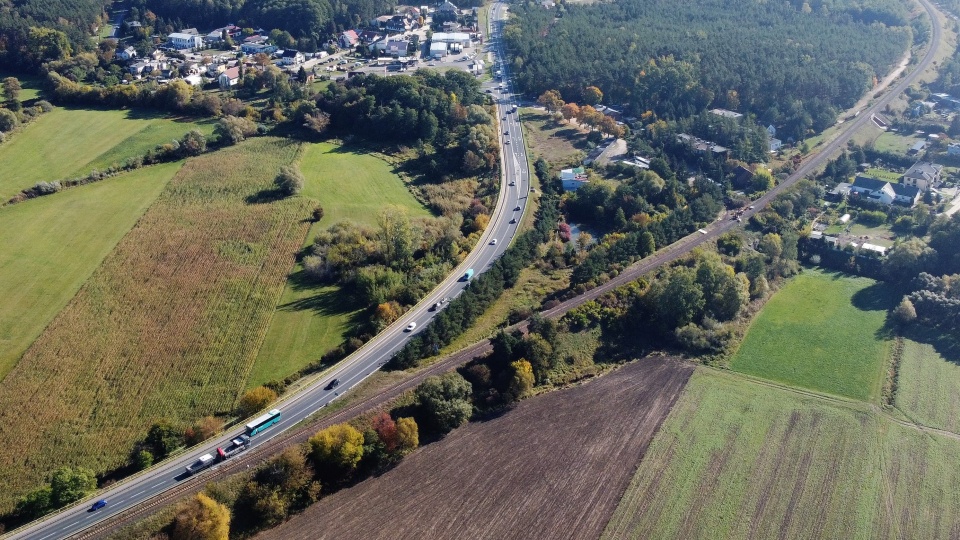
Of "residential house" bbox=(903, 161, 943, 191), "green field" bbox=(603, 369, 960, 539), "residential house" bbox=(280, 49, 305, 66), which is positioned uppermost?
"residential house" bbox=(280, 49, 305, 66)

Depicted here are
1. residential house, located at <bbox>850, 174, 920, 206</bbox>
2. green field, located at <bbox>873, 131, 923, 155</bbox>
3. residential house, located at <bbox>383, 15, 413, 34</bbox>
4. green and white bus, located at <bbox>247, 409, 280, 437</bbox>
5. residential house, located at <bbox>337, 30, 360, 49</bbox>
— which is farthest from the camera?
residential house, located at <bbox>383, 15, 413, 34</bbox>

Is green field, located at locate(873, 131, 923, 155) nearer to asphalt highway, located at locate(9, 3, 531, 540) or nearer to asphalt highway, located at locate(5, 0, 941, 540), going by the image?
asphalt highway, located at locate(5, 0, 941, 540)

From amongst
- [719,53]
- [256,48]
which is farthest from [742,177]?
[256,48]

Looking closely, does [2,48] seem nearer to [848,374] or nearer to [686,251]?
[686,251]

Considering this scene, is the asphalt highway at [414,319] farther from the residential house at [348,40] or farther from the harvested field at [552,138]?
the residential house at [348,40]

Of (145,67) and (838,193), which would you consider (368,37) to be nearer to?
(145,67)

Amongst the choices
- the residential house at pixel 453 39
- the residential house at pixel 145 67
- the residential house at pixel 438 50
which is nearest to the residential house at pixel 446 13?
the residential house at pixel 453 39

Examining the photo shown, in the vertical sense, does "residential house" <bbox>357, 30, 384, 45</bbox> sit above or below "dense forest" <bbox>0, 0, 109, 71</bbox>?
below

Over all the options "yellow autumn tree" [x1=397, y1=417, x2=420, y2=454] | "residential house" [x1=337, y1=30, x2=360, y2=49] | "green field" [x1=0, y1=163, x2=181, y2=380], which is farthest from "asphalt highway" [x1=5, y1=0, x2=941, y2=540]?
"residential house" [x1=337, y1=30, x2=360, y2=49]

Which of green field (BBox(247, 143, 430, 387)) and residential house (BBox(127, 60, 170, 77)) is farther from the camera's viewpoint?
residential house (BBox(127, 60, 170, 77))
